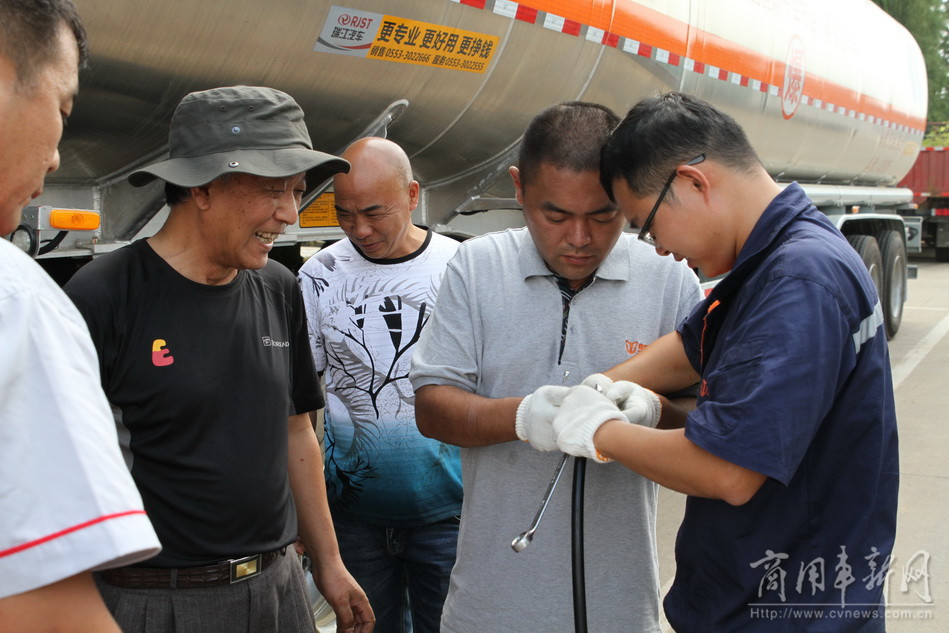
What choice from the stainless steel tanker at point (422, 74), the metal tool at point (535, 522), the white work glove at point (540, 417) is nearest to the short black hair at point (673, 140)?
the white work glove at point (540, 417)

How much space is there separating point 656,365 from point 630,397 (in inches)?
5.8

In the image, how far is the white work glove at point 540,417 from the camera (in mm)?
1613

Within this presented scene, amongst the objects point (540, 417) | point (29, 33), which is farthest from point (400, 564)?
point (29, 33)

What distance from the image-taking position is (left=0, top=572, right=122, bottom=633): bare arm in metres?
0.84

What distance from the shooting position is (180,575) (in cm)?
175

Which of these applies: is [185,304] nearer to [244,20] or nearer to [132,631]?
[132,631]

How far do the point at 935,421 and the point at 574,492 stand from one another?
5.63 m

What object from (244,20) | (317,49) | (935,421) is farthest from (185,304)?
(935,421)

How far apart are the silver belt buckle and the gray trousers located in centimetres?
1

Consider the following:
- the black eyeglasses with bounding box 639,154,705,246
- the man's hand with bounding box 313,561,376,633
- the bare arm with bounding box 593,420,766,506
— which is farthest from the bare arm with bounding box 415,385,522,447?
the man's hand with bounding box 313,561,376,633

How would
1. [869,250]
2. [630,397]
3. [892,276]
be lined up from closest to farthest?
1. [630,397]
2. [869,250]
3. [892,276]

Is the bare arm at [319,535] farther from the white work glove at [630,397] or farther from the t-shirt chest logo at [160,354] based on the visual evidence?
the white work glove at [630,397]

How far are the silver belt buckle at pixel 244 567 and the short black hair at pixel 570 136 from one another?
1001 millimetres

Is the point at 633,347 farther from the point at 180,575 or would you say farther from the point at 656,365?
the point at 180,575
